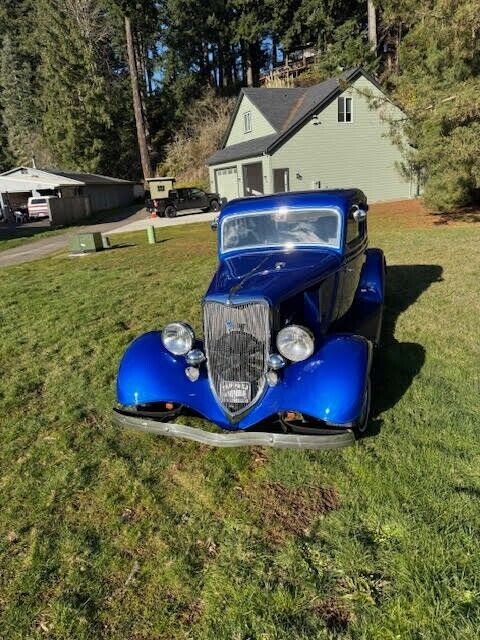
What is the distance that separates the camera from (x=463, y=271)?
800 centimetres

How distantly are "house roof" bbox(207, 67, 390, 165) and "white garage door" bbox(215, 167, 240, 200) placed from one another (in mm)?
759

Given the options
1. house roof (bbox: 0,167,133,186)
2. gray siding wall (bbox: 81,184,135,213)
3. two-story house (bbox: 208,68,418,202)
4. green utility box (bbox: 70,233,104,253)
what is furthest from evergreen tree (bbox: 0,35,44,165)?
green utility box (bbox: 70,233,104,253)

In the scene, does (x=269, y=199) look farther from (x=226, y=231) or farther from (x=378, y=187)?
(x=378, y=187)

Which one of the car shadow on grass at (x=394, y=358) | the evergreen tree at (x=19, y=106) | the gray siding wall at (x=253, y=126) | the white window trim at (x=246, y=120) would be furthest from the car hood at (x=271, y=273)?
the evergreen tree at (x=19, y=106)

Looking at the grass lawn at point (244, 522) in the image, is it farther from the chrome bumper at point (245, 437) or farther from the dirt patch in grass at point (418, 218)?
the dirt patch in grass at point (418, 218)

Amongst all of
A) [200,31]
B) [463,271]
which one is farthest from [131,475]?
[200,31]

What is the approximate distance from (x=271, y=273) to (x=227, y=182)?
82.8 ft

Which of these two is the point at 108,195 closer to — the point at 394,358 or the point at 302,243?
the point at 302,243

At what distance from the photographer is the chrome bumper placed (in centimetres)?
280

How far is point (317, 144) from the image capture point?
2316 cm

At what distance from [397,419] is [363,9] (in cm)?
4364

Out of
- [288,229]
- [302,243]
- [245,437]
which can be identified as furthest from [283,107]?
[245,437]

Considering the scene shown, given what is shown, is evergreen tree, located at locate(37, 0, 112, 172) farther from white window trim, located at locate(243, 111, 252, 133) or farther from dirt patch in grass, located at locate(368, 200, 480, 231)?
dirt patch in grass, located at locate(368, 200, 480, 231)

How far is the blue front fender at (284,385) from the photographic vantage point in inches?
115
